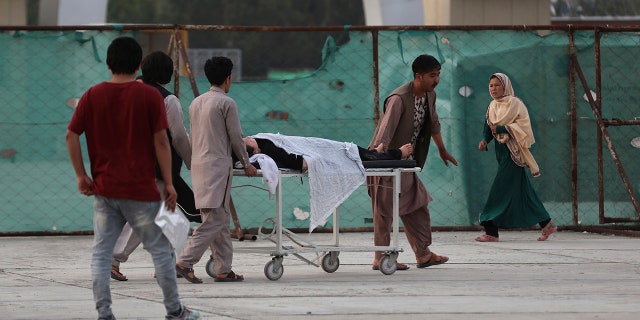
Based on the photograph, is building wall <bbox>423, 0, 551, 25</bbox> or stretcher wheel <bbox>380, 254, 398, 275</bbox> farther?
building wall <bbox>423, 0, 551, 25</bbox>

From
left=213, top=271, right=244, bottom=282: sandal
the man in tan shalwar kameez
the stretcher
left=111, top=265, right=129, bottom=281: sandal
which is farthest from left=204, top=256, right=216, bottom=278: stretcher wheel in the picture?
the man in tan shalwar kameez

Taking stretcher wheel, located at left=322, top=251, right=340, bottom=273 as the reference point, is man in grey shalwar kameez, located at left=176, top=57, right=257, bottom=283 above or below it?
above

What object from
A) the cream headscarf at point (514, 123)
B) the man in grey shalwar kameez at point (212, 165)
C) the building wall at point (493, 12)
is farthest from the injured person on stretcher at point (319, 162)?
the building wall at point (493, 12)

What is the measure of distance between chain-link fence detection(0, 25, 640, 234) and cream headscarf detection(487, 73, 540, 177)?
1.03m

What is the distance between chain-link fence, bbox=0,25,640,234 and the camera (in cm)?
1385

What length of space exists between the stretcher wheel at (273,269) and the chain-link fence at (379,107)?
4106 millimetres

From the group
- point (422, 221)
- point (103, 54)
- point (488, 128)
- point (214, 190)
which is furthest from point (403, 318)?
point (103, 54)

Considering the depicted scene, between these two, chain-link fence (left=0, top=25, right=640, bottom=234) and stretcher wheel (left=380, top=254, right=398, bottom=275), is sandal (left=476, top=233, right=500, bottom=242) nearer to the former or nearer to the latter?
chain-link fence (left=0, top=25, right=640, bottom=234)

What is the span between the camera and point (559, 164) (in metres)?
14.7

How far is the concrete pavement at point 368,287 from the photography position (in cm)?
806

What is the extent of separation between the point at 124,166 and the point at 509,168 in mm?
7070

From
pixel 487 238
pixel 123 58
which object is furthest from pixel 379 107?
pixel 123 58

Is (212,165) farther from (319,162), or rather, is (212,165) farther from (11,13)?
(11,13)

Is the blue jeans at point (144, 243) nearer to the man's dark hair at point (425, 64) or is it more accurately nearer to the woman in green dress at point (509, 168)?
the man's dark hair at point (425, 64)
